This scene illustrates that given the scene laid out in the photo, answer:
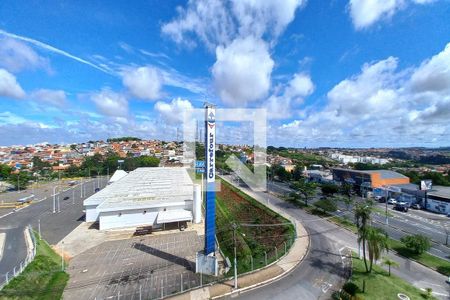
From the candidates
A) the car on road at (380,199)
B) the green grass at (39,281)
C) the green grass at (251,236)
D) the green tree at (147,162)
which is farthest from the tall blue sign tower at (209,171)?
the green tree at (147,162)

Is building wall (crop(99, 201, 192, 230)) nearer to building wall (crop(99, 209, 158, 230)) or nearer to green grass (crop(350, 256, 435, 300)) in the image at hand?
building wall (crop(99, 209, 158, 230))

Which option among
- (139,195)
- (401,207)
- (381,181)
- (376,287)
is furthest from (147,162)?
(376,287)

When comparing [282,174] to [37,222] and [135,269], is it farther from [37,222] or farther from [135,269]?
[37,222]

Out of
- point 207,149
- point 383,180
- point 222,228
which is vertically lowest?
point 222,228

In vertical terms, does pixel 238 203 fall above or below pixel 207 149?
below

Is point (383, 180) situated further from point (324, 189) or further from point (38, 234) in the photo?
point (38, 234)

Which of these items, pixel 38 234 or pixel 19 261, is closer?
pixel 19 261

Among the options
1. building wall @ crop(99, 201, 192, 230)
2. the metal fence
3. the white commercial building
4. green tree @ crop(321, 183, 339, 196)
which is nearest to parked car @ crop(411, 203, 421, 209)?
green tree @ crop(321, 183, 339, 196)

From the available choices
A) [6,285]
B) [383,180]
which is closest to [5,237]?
[6,285]
